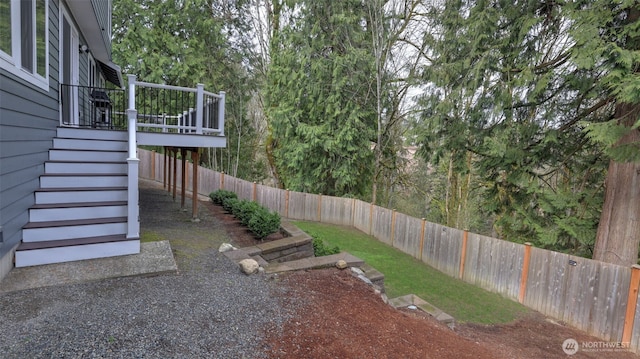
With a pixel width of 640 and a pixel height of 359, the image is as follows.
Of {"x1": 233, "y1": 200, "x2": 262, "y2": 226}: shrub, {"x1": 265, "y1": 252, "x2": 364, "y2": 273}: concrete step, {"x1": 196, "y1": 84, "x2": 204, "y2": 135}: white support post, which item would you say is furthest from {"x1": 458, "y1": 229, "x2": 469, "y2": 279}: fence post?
{"x1": 196, "y1": 84, "x2": 204, "y2": 135}: white support post

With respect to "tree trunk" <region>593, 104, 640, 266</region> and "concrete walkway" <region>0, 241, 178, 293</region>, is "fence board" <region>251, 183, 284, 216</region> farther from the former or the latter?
"tree trunk" <region>593, 104, 640, 266</region>

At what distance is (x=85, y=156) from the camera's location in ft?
16.9

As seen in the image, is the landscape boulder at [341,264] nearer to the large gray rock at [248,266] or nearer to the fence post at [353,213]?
the large gray rock at [248,266]

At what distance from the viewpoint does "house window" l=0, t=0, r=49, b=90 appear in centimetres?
336

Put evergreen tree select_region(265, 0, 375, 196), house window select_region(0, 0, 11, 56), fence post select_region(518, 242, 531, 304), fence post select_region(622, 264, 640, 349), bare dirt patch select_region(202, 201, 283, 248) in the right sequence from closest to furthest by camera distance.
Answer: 1. house window select_region(0, 0, 11, 56)
2. fence post select_region(622, 264, 640, 349)
3. bare dirt patch select_region(202, 201, 283, 248)
4. fence post select_region(518, 242, 531, 304)
5. evergreen tree select_region(265, 0, 375, 196)

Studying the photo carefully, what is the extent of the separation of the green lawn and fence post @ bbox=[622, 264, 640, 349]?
1.50 m

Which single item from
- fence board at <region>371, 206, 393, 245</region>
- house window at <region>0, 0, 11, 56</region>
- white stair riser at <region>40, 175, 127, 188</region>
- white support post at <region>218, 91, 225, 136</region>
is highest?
house window at <region>0, 0, 11, 56</region>

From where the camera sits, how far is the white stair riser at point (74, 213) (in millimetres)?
4062

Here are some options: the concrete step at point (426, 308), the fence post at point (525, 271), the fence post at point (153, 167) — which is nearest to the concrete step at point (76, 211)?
the concrete step at point (426, 308)

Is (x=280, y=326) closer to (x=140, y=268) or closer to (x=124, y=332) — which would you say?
(x=124, y=332)

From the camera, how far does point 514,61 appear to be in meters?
7.41

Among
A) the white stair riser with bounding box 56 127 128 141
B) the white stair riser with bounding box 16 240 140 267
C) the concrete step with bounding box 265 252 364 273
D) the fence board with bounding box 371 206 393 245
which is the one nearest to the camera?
the white stair riser with bounding box 16 240 140 267

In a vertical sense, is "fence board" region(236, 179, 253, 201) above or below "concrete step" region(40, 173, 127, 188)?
below

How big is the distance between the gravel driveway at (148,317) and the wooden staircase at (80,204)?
2.24ft
